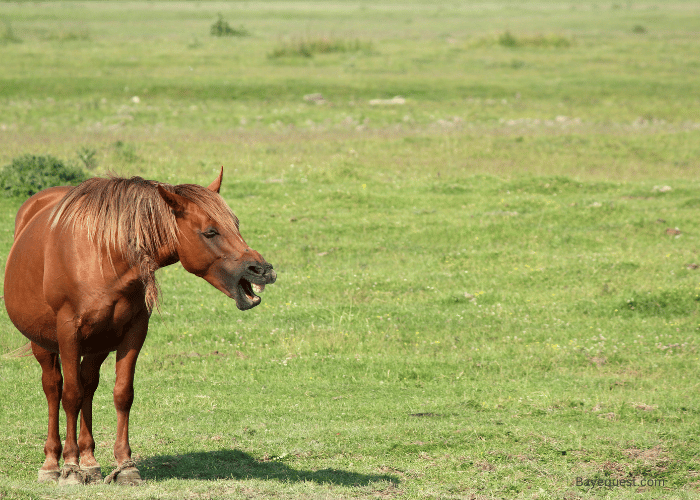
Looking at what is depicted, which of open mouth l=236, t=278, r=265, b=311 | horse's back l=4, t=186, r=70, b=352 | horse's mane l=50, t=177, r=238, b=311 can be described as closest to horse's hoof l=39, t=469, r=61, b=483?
Result: horse's back l=4, t=186, r=70, b=352

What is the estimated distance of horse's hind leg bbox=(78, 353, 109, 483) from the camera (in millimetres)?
6906

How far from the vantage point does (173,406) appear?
10.5 m

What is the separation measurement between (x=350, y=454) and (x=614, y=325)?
645 cm

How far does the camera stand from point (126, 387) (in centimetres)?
671

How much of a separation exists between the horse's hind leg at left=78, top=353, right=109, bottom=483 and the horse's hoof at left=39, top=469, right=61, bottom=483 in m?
0.35

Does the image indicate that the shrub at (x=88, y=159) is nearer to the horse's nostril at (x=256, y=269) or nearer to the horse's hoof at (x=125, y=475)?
the horse's hoof at (x=125, y=475)

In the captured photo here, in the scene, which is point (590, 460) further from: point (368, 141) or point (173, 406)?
point (368, 141)

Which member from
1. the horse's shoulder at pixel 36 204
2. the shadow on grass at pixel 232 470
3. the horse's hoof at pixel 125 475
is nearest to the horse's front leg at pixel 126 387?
the horse's hoof at pixel 125 475

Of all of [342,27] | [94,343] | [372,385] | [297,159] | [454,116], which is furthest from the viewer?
[342,27]

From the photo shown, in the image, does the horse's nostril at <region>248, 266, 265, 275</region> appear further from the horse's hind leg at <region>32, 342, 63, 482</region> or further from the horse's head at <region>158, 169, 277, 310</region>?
the horse's hind leg at <region>32, 342, 63, 482</region>

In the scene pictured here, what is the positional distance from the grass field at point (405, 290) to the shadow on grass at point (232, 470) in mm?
40

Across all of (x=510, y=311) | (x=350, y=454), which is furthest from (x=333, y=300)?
(x=350, y=454)

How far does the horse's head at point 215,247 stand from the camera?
625 centimetres

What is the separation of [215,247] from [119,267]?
0.78 metres
